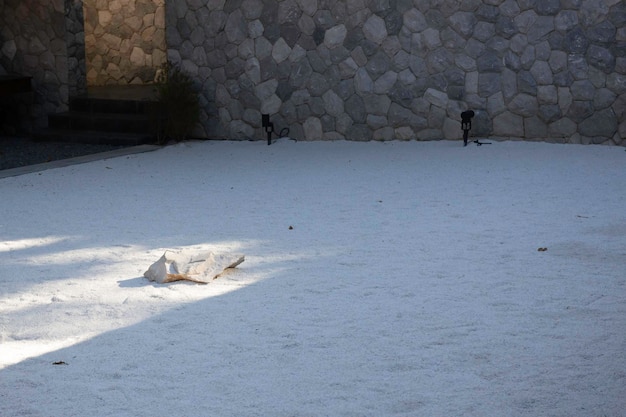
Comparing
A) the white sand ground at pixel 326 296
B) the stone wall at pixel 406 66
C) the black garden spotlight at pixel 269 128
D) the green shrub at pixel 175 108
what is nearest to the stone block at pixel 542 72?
the stone wall at pixel 406 66

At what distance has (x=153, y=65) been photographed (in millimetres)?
12375

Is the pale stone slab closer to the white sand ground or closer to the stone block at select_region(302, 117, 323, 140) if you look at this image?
the white sand ground

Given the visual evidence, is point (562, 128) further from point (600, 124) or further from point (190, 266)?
point (190, 266)

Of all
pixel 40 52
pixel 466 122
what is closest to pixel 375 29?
pixel 466 122

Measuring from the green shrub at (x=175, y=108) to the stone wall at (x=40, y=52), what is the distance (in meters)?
1.41

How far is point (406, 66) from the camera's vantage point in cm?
897

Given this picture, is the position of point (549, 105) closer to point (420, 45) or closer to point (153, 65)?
point (420, 45)

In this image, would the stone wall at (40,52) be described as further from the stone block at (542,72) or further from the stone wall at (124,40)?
the stone block at (542,72)

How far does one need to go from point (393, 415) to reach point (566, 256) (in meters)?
2.30

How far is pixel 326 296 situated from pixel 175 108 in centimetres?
578

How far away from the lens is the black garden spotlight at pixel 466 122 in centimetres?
847

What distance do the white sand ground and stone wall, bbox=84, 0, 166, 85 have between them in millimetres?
5039

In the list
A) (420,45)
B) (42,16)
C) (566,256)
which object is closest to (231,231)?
(566,256)

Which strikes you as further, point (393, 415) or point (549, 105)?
point (549, 105)
